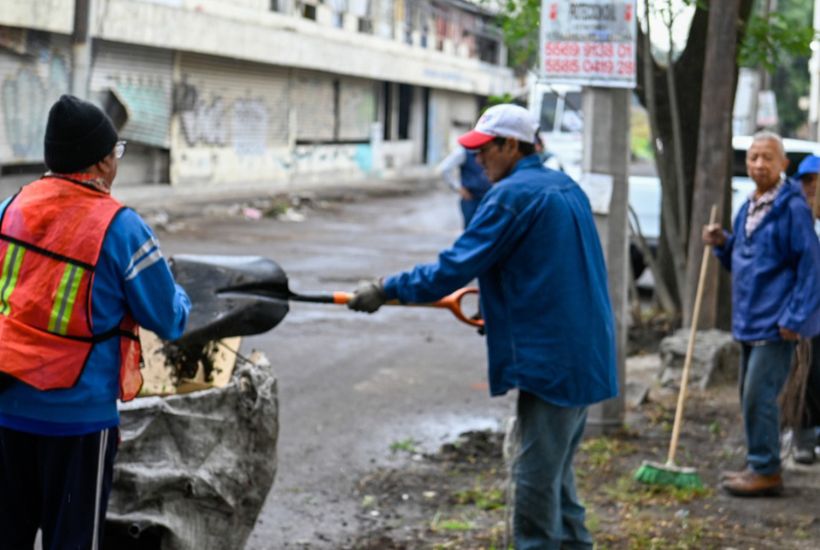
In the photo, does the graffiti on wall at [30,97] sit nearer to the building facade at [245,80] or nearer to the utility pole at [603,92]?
the building facade at [245,80]

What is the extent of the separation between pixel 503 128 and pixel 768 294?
2247mm

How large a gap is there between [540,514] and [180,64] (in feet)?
77.5

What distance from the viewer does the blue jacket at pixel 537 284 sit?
176 inches

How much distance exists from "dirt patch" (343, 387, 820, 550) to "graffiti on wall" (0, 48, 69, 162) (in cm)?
1556

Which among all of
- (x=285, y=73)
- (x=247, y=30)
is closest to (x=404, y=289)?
(x=247, y=30)

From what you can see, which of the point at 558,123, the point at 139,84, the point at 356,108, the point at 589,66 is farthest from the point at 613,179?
the point at 356,108

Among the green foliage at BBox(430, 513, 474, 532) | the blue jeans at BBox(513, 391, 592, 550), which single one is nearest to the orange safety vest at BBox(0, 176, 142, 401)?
the blue jeans at BBox(513, 391, 592, 550)

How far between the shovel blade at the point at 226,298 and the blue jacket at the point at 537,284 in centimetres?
66

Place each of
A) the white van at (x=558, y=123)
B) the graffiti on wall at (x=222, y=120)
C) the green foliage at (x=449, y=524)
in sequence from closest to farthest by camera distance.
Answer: the green foliage at (x=449, y=524) < the white van at (x=558, y=123) < the graffiti on wall at (x=222, y=120)

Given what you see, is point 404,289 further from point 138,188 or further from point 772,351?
point 138,188

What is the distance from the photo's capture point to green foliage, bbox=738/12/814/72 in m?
10.1

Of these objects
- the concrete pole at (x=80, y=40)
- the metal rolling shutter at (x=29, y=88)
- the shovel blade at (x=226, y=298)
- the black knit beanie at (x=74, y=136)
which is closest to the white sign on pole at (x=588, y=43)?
the shovel blade at (x=226, y=298)

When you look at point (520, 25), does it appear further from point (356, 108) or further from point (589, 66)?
point (356, 108)

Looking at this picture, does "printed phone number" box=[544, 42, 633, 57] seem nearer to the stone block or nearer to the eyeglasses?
the stone block
